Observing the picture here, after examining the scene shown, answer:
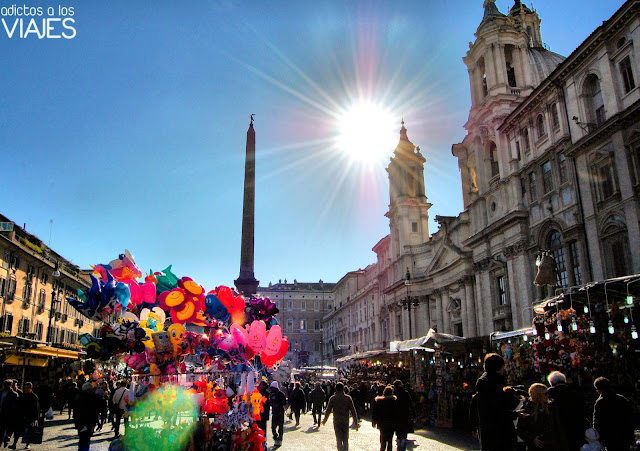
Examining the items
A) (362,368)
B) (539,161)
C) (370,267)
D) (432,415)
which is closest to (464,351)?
(432,415)

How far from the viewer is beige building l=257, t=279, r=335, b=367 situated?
96.1m

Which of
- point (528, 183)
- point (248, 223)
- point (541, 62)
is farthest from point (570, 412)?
point (541, 62)

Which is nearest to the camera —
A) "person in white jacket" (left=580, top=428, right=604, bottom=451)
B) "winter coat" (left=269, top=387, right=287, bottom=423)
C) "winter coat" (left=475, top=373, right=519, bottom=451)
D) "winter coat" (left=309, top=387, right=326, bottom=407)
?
"winter coat" (left=475, top=373, right=519, bottom=451)

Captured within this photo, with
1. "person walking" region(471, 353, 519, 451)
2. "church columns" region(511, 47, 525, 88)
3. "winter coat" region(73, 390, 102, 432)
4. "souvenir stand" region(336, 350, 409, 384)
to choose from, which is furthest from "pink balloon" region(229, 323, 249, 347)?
"church columns" region(511, 47, 525, 88)

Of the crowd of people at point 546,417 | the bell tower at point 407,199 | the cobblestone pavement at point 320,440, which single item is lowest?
the cobblestone pavement at point 320,440

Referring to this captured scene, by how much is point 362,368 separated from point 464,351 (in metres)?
15.6

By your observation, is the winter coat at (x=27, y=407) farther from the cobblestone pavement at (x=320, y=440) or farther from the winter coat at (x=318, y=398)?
the winter coat at (x=318, y=398)

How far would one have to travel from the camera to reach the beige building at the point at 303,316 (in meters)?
96.1

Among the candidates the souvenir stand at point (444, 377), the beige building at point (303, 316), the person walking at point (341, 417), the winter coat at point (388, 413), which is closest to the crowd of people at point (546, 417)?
the winter coat at point (388, 413)

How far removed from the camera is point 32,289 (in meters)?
35.2

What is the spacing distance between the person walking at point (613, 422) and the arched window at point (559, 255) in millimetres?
17892

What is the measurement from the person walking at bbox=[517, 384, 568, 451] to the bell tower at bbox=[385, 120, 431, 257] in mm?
44071

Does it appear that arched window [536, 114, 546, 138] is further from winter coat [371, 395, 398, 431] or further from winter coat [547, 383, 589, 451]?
winter coat [547, 383, 589, 451]

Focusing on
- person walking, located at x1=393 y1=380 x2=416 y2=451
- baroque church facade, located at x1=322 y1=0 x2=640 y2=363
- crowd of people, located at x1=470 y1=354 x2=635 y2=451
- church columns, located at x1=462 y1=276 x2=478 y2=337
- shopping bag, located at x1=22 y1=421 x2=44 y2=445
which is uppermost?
baroque church facade, located at x1=322 y1=0 x2=640 y2=363
